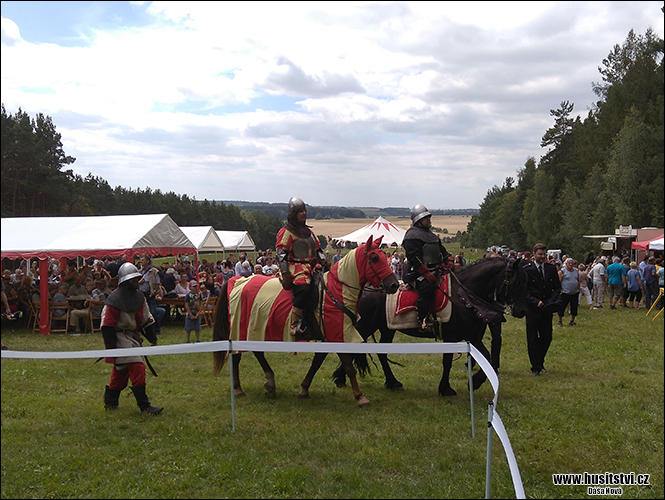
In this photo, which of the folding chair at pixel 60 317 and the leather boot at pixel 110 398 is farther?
the folding chair at pixel 60 317

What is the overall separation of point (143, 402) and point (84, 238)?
28.4ft

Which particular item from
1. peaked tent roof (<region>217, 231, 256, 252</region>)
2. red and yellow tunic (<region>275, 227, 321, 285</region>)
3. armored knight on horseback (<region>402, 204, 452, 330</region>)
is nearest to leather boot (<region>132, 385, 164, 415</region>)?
red and yellow tunic (<region>275, 227, 321, 285</region>)

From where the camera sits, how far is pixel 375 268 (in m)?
6.38

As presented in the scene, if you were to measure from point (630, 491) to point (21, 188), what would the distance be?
30.3 ft

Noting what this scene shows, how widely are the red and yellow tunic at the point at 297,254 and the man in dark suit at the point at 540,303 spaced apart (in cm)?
353

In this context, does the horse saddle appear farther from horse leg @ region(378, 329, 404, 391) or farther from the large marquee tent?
the large marquee tent

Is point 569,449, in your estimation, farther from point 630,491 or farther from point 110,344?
point 110,344

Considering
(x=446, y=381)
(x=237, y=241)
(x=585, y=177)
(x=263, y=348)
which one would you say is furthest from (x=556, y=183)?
(x=263, y=348)

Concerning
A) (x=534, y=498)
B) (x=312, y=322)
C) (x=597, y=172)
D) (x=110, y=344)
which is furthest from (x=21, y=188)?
(x=597, y=172)

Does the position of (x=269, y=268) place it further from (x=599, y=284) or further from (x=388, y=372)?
(x=599, y=284)

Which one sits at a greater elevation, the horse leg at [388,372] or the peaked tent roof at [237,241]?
the peaked tent roof at [237,241]

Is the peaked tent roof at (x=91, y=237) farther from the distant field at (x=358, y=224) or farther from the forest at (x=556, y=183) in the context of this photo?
the distant field at (x=358, y=224)

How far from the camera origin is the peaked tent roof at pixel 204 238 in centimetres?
2308

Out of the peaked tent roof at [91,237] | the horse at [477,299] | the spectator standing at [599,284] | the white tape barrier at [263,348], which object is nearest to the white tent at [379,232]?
the spectator standing at [599,284]
